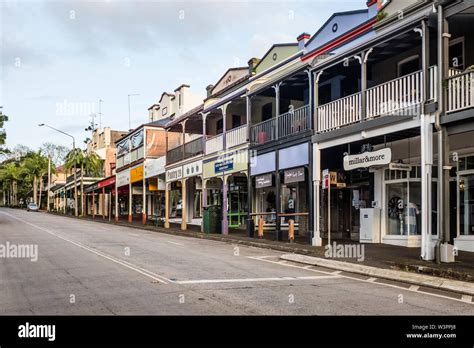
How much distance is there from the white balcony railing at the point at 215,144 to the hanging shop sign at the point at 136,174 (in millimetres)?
12192

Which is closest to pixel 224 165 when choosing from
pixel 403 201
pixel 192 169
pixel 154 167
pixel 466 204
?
pixel 192 169

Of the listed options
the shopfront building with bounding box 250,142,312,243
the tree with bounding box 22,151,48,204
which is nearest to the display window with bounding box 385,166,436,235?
the shopfront building with bounding box 250,142,312,243

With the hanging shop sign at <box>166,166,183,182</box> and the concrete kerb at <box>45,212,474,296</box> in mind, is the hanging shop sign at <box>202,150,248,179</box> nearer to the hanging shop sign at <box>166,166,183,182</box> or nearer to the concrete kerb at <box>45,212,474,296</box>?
the hanging shop sign at <box>166,166,183,182</box>

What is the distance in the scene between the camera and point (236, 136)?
81.5ft

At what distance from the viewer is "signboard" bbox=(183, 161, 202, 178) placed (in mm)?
28391

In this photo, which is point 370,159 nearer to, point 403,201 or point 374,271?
point 403,201

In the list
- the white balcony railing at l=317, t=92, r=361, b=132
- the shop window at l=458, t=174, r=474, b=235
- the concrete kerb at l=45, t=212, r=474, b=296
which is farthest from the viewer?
the white balcony railing at l=317, t=92, r=361, b=132

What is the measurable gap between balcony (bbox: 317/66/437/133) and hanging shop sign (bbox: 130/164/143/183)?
22.5m

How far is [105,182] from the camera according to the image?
166 feet

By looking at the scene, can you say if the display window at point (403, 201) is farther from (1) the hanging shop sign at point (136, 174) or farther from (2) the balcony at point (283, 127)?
(1) the hanging shop sign at point (136, 174)

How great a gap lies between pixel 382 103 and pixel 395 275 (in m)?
6.01
